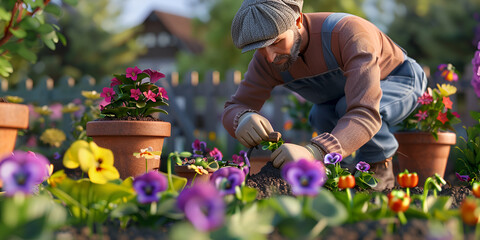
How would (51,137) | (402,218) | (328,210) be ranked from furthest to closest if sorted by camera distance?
(51,137) < (402,218) < (328,210)

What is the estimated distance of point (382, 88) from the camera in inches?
96.8

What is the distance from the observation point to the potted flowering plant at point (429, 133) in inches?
109

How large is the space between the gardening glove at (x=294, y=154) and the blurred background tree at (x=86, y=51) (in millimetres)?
13177

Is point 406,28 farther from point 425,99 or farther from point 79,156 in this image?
point 79,156

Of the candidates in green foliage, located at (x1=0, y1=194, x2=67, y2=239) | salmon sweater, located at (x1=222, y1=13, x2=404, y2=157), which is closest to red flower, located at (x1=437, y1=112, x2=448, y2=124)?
salmon sweater, located at (x1=222, y1=13, x2=404, y2=157)

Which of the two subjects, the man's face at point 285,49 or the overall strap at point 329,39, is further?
the overall strap at point 329,39

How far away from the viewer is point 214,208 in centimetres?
81

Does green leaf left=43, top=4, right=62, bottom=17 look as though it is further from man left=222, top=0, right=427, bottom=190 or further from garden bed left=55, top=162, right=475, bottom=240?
garden bed left=55, top=162, right=475, bottom=240

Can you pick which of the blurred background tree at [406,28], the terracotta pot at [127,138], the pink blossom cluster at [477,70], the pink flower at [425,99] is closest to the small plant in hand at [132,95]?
the terracotta pot at [127,138]

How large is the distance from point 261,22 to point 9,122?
115cm

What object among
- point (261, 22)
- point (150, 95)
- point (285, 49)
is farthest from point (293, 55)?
point (150, 95)

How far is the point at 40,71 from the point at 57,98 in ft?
25.7

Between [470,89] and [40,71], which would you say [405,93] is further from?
[40,71]

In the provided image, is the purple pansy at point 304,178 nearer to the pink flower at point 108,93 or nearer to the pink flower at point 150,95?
the pink flower at point 150,95
